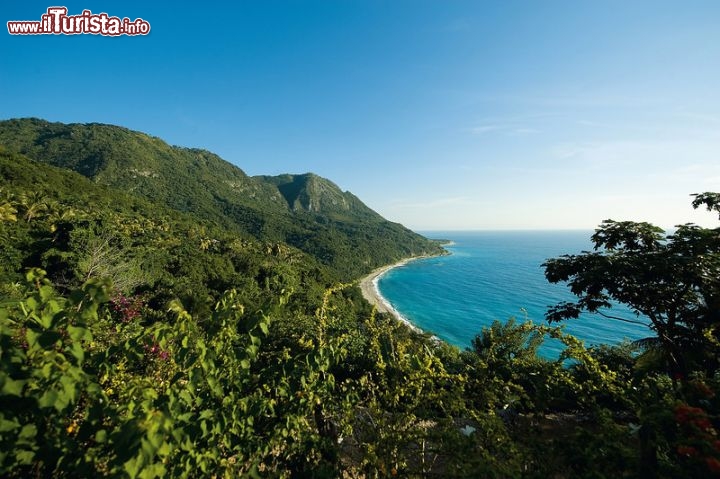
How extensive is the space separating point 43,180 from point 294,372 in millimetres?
76785

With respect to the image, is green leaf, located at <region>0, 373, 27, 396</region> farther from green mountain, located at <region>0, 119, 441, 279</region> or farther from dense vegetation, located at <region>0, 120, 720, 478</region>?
green mountain, located at <region>0, 119, 441, 279</region>

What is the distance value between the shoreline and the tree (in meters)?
37.1

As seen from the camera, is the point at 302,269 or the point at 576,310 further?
the point at 302,269

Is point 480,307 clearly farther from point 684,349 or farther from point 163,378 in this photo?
point 163,378

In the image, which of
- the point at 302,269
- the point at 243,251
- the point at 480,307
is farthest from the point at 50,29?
the point at 480,307

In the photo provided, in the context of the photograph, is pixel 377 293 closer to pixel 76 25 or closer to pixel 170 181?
pixel 76 25

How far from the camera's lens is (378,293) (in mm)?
83562

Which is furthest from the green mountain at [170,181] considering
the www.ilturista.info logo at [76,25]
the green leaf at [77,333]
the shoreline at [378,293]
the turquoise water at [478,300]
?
the green leaf at [77,333]

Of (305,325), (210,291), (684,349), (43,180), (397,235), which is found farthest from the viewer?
(397,235)

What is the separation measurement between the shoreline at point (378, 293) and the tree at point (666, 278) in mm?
37100

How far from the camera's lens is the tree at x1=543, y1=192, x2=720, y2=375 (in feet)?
22.8

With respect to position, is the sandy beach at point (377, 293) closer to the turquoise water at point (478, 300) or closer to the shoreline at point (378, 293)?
the shoreline at point (378, 293)

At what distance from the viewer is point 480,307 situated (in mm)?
67000

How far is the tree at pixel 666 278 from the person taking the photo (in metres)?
6.94
